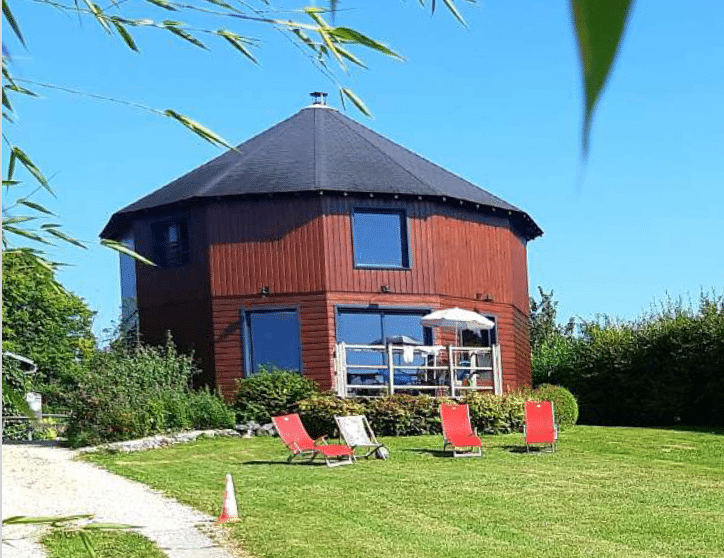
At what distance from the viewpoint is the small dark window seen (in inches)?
A: 1170

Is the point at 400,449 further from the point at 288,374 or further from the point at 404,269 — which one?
A: the point at 404,269

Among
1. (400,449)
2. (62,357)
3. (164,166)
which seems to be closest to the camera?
(164,166)

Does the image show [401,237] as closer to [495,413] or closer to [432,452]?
[495,413]

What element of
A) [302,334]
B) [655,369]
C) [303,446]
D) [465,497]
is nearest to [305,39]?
[465,497]

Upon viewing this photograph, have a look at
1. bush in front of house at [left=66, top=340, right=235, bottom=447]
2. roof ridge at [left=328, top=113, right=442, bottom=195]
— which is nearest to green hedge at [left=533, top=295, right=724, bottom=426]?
roof ridge at [left=328, top=113, right=442, bottom=195]

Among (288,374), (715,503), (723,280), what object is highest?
(723,280)

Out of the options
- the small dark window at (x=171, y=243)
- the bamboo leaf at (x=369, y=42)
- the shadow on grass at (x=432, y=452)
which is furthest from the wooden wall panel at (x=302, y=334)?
the bamboo leaf at (x=369, y=42)

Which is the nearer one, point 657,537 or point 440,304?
point 657,537

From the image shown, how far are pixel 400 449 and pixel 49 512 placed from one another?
8.51m

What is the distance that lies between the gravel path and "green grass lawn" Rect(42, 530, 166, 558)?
0.14 metres

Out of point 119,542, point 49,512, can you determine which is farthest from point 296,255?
point 119,542

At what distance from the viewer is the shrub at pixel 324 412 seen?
78.4 ft

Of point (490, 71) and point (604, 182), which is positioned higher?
point (490, 71)

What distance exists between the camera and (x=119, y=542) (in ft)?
40.5
